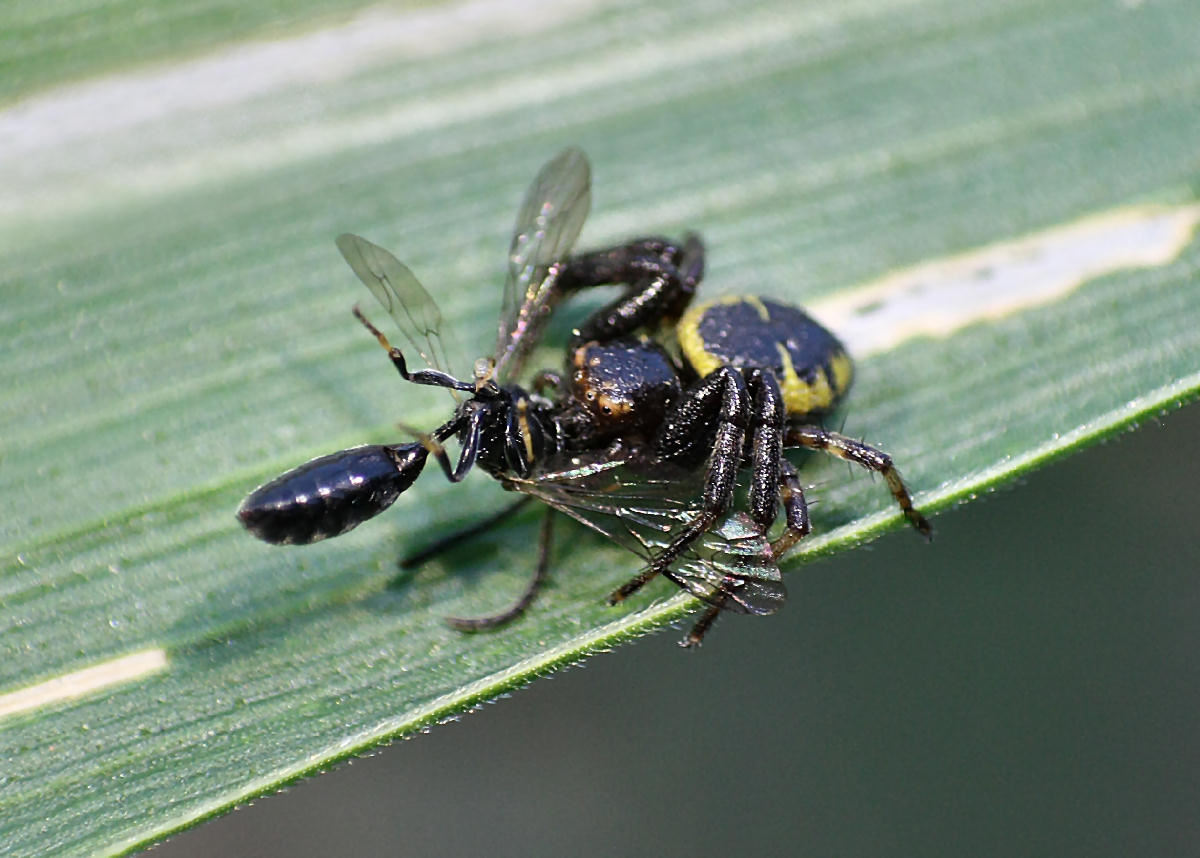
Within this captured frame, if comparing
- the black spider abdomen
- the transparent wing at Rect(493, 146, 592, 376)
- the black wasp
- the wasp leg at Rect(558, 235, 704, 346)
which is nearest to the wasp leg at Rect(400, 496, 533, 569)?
the black wasp

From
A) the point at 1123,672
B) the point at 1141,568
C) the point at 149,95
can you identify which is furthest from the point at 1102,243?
the point at 149,95

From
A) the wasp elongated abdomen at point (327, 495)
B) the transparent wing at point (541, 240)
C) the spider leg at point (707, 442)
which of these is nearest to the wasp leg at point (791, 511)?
the spider leg at point (707, 442)

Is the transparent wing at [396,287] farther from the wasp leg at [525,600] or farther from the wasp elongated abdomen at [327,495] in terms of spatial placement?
the wasp leg at [525,600]

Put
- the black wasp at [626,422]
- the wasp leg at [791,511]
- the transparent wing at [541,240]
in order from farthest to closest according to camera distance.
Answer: the transparent wing at [541,240], the wasp leg at [791,511], the black wasp at [626,422]

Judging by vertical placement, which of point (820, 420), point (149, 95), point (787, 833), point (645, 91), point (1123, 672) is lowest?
point (787, 833)

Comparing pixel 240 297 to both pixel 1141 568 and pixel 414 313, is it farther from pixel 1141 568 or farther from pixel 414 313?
pixel 1141 568

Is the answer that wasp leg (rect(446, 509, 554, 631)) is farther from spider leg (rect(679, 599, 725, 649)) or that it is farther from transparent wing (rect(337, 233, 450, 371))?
transparent wing (rect(337, 233, 450, 371))
